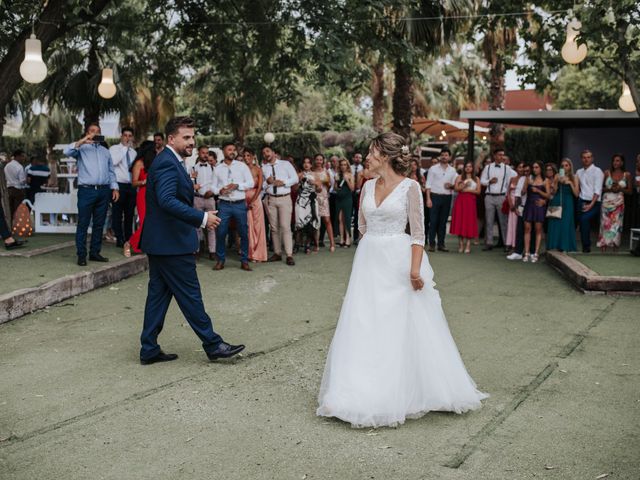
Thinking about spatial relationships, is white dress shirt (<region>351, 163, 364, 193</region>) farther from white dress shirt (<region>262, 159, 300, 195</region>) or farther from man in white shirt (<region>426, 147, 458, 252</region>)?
white dress shirt (<region>262, 159, 300, 195</region>)

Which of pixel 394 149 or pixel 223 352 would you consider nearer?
pixel 394 149

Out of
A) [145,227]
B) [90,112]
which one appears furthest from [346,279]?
[90,112]

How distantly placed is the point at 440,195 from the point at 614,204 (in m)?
3.18

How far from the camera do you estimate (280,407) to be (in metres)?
5.52

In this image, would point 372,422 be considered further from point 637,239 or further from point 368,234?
point 637,239

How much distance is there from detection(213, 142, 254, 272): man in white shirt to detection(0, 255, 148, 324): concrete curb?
1231 millimetres

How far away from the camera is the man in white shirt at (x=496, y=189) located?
15070 millimetres

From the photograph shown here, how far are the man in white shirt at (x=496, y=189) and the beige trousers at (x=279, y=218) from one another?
419 centimetres

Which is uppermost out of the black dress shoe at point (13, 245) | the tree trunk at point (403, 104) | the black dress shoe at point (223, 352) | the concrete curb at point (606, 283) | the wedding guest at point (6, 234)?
the tree trunk at point (403, 104)

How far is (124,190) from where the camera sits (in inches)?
517

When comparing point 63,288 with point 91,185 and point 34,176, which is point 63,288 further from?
point 34,176

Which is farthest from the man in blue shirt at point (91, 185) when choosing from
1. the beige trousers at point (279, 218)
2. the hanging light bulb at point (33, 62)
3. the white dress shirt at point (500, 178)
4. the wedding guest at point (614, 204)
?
the wedding guest at point (614, 204)

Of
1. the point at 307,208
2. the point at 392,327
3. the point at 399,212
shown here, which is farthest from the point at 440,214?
the point at 392,327

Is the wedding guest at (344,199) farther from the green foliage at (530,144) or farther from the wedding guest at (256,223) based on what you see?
the green foliage at (530,144)
